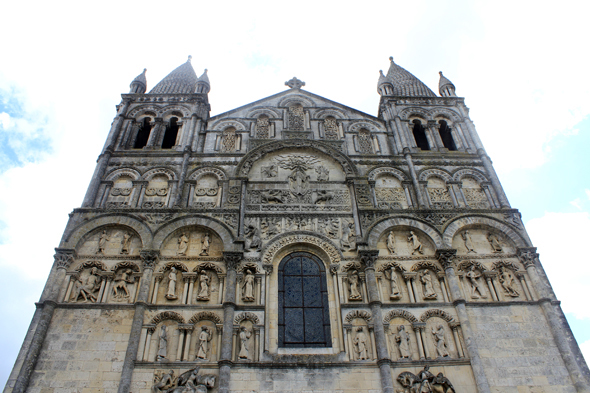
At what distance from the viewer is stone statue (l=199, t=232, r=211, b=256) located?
45.4 ft

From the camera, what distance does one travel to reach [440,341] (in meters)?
12.1

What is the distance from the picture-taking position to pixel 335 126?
61.9 ft

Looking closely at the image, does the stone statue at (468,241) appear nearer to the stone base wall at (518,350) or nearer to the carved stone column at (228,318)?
the stone base wall at (518,350)

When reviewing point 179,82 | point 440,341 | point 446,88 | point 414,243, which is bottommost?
point 440,341

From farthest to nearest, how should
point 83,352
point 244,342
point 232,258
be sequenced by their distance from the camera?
point 232,258
point 244,342
point 83,352

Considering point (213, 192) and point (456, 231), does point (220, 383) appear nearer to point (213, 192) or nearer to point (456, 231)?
point (213, 192)

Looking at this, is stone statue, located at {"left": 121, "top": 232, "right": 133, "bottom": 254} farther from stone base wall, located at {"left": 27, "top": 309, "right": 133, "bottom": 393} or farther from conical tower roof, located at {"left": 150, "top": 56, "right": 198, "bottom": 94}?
conical tower roof, located at {"left": 150, "top": 56, "right": 198, "bottom": 94}

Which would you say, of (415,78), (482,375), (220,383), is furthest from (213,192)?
(415,78)

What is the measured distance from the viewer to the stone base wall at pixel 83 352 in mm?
11031

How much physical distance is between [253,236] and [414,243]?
17.4 feet

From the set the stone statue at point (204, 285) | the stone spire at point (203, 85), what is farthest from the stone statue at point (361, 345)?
the stone spire at point (203, 85)

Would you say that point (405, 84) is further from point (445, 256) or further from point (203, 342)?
point (203, 342)

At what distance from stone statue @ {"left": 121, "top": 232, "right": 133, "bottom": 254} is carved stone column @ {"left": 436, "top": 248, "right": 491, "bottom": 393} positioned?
32.4 ft

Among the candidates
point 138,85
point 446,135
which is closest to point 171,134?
point 138,85
